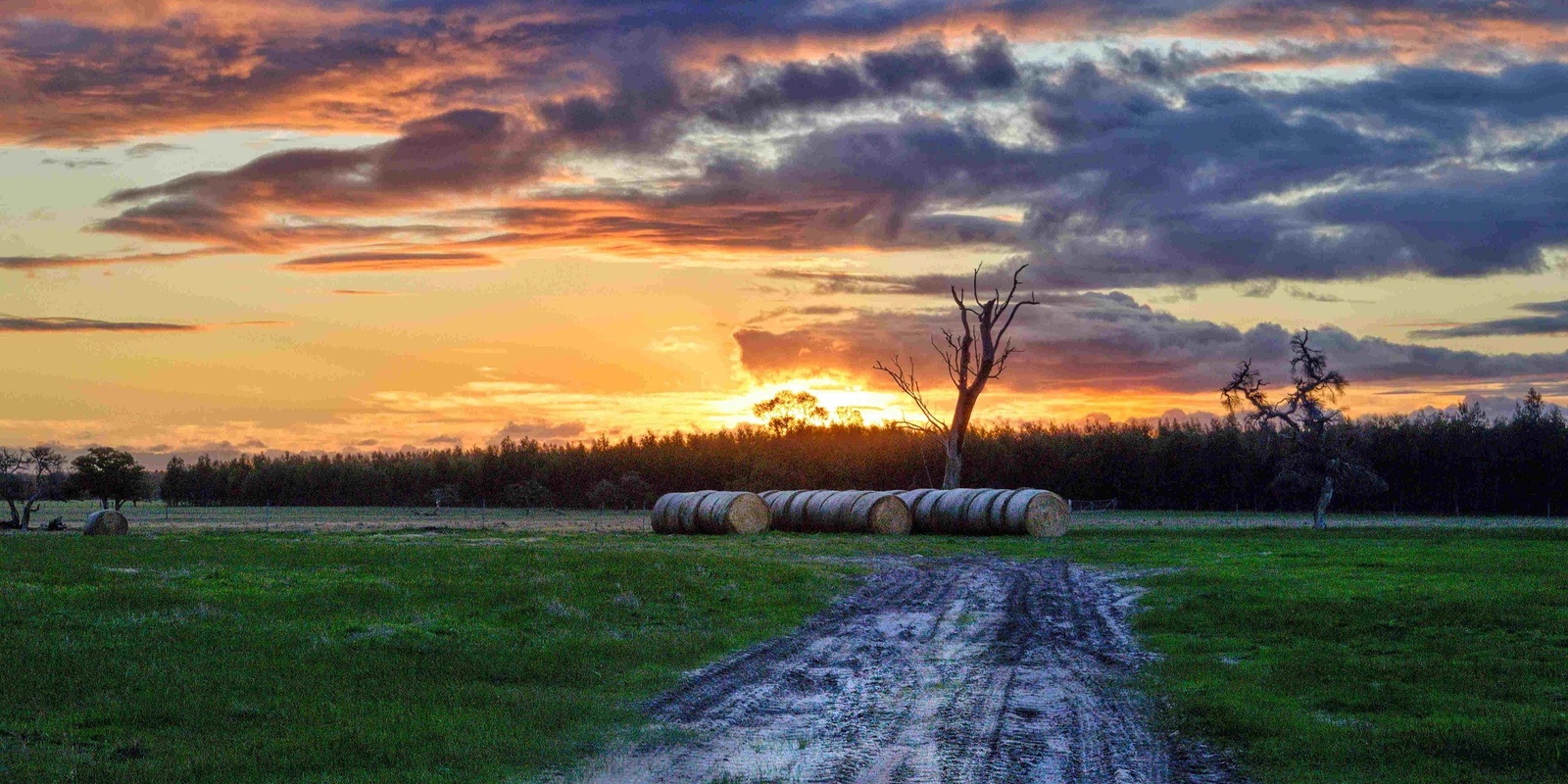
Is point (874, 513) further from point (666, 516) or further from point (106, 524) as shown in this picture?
point (106, 524)

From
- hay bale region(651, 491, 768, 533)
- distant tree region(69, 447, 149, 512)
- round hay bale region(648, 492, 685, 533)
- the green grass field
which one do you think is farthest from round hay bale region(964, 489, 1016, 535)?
distant tree region(69, 447, 149, 512)

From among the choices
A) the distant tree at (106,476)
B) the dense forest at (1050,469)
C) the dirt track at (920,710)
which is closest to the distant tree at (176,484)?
the dense forest at (1050,469)

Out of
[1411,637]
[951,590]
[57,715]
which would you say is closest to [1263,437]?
[951,590]

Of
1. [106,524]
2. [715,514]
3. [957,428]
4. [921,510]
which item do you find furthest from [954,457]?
[106,524]

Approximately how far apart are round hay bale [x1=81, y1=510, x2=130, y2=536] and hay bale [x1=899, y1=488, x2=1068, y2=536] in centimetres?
3006

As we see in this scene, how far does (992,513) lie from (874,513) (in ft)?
14.3

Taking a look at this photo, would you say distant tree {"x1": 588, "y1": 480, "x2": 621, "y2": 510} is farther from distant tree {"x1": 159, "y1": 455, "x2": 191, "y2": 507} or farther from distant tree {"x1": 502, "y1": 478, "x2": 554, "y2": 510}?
distant tree {"x1": 159, "y1": 455, "x2": 191, "y2": 507}

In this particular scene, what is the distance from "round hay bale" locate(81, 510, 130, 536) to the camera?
47.2 meters

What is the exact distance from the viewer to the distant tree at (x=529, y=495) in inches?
4537

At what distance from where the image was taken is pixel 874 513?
4788 centimetres

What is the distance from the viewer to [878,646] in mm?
16875

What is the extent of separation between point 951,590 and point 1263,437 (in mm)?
33084

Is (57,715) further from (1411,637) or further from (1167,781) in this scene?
(1411,637)

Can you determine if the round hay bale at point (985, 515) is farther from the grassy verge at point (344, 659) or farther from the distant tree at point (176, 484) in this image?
the distant tree at point (176, 484)
